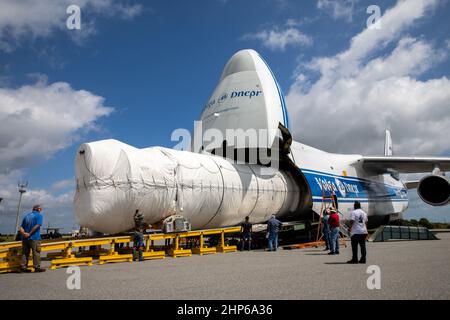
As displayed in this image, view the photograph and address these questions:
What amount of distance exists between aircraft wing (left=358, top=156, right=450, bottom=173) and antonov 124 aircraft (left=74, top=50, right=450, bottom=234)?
0.06 m

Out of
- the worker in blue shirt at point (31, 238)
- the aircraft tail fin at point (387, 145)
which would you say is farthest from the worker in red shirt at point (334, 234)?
the aircraft tail fin at point (387, 145)

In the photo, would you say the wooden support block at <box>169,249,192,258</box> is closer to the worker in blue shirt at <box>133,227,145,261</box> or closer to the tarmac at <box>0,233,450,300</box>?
the worker in blue shirt at <box>133,227,145,261</box>

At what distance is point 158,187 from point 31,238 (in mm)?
3727

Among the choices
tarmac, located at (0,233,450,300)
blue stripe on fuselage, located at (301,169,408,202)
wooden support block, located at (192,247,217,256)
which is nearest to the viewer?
tarmac, located at (0,233,450,300)

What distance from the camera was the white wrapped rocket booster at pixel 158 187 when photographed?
978 centimetres

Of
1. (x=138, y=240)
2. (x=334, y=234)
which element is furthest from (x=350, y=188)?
(x=138, y=240)

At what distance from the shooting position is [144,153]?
35.7 feet

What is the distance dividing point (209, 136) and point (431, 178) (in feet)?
42.1

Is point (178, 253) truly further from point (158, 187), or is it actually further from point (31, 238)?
point (31, 238)

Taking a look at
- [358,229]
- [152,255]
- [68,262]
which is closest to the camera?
[358,229]

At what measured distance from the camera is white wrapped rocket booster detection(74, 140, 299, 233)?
9781 mm

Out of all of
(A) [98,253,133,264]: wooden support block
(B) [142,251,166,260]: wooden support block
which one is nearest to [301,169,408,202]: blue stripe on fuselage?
(B) [142,251,166,260]: wooden support block

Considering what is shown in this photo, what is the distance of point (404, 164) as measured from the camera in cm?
2112
